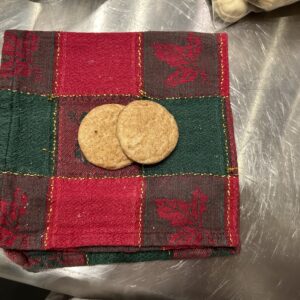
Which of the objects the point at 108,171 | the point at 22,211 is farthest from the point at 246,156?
the point at 22,211

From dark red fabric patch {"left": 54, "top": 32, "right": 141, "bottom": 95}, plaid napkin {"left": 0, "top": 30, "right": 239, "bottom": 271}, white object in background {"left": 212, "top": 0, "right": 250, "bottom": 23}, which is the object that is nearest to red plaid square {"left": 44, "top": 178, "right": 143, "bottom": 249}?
plaid napkin {"left": 0, "top": 30, "right": 239, "bottom": 271}

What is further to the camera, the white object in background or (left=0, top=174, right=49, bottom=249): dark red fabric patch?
the white object in background

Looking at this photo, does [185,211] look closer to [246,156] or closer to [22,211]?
[246,156]

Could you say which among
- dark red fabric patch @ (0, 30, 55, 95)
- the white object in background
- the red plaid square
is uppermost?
the white object in background

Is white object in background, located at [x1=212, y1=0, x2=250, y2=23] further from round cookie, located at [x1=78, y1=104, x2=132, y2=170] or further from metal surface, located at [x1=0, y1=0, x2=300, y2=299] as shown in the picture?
round cookie, located at [x1=78, y1=104, x2=132, y2=170]

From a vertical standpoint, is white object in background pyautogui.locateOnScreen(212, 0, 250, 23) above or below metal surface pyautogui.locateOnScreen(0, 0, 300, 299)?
above

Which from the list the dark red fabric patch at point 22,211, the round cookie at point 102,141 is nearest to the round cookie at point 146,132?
the round cookie at point 102,141
